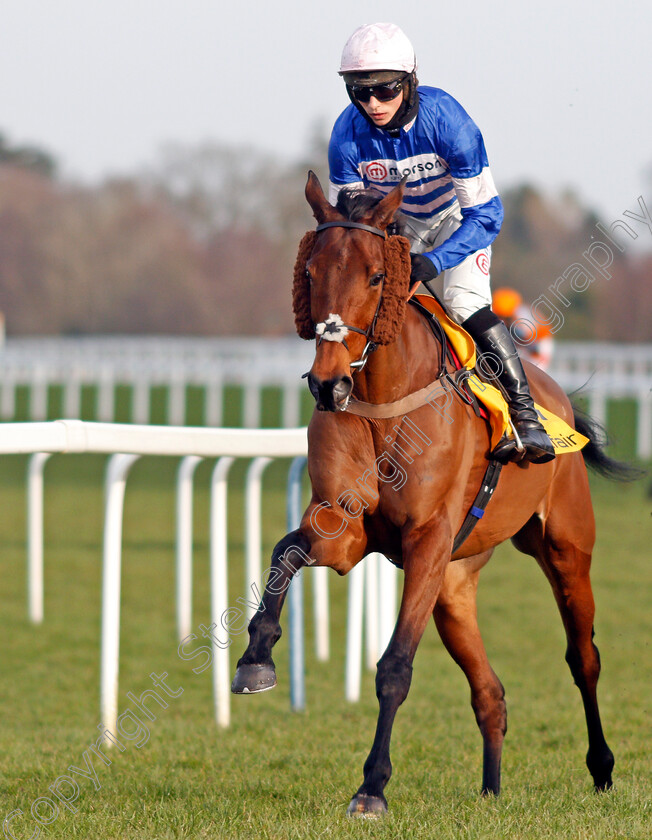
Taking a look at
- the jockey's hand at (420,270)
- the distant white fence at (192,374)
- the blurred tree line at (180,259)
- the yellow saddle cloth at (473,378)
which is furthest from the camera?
the blurred tree line at (180,259)

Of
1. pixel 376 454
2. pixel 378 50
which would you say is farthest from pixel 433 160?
pixel 376 454

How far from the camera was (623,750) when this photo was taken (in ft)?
15.2

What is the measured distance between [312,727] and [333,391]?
2341mm

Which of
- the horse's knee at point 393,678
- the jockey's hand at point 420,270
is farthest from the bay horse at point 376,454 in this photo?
the jockey's hand at point 420,270

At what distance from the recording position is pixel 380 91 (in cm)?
367

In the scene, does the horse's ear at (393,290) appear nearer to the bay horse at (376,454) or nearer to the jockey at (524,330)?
the bay horse at (376,454)

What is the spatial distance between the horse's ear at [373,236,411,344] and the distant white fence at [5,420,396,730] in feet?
4.67

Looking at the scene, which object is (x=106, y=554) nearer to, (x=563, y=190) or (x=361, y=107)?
(x=361, y=107)

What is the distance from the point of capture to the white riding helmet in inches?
142

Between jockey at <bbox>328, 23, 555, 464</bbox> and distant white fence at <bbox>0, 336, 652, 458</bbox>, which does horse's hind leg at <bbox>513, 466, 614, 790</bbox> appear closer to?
jockey at <bbox>328, 23, 555, 464</bbox>

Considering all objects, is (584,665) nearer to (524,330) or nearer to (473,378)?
(473,378)

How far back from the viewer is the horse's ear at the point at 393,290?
3.38 metres

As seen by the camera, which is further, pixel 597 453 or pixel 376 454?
pixel 597 453

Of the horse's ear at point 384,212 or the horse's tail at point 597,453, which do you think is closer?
the horse's ear at point 384,212
